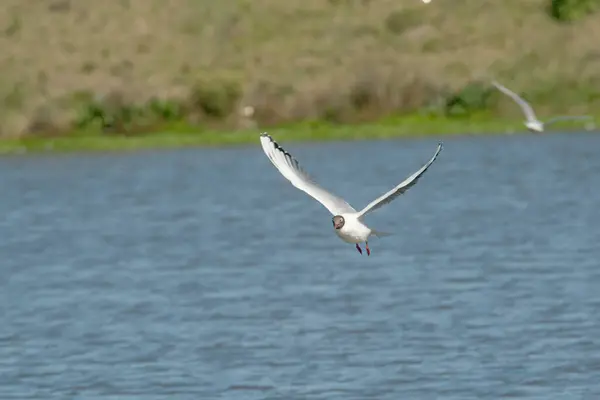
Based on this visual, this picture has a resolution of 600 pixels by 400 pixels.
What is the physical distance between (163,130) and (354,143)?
4744 mm

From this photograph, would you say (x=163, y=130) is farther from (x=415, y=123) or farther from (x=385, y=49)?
(x=385, y=49)

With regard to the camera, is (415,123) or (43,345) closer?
(43,345)

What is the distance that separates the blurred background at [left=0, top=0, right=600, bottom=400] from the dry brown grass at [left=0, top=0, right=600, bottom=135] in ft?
0.38

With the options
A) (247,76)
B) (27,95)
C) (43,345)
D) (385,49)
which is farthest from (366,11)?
(43,345)

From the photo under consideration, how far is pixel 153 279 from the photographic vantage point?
26531 mm

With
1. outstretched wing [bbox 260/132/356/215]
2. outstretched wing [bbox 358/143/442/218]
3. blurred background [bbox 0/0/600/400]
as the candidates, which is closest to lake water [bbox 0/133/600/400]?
blurred background [bbox 0/0/600/400]

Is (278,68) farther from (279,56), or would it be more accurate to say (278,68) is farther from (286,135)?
(286,135)

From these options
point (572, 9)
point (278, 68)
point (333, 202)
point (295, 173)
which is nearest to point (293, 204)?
point (278, 68)

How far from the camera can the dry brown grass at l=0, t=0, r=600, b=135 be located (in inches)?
1873

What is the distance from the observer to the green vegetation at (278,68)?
1823 inches

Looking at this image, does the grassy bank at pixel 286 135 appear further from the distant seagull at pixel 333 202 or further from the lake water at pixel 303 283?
the distant seagull at pixel 333 202

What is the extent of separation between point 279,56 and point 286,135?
389 inches

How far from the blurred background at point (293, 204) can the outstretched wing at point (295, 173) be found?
7.91 ft

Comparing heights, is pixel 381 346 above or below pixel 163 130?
below
